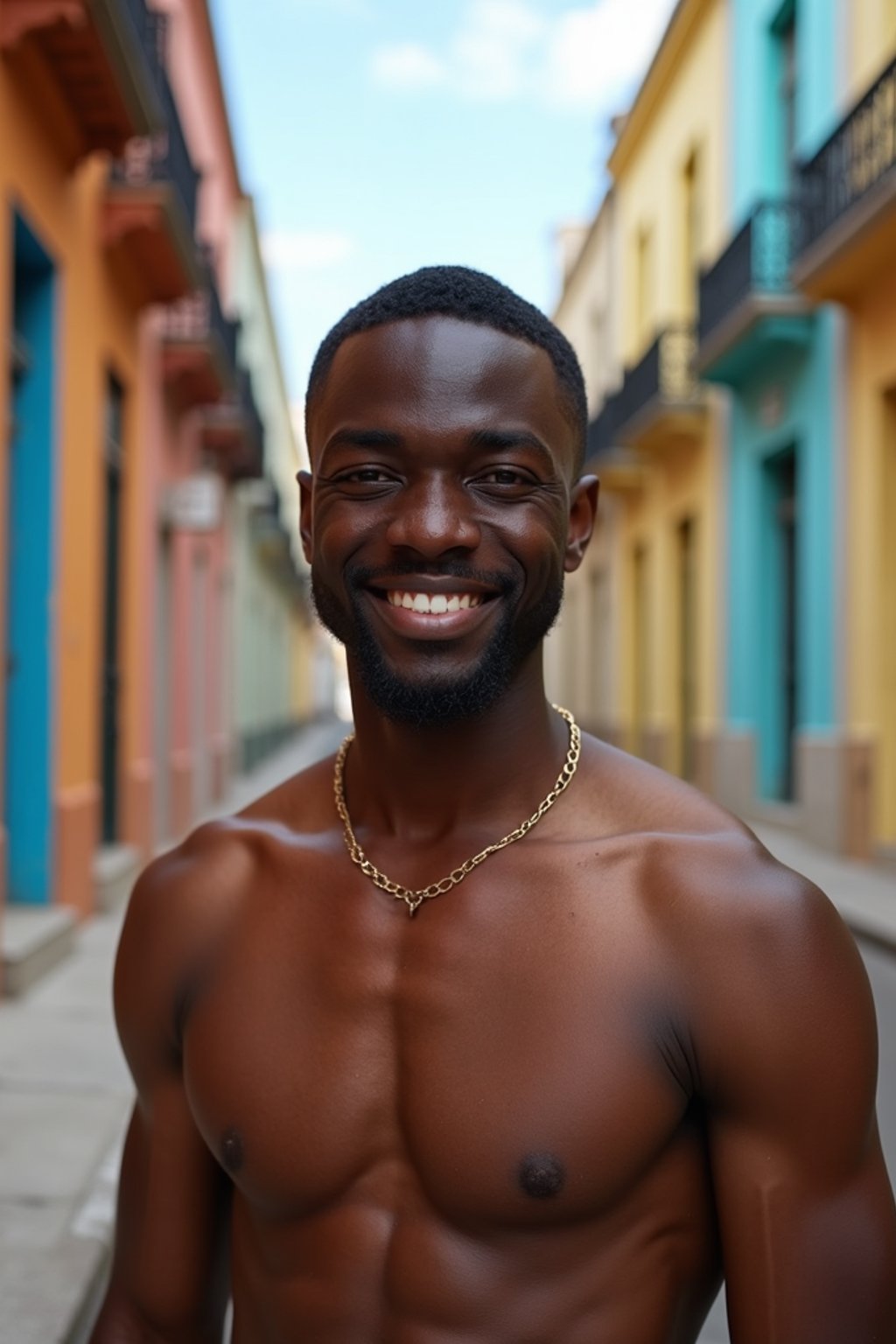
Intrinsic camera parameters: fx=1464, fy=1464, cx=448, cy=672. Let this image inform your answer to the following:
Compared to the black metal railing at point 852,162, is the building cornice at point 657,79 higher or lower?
higher

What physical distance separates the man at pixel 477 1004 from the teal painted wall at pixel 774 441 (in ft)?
34.5

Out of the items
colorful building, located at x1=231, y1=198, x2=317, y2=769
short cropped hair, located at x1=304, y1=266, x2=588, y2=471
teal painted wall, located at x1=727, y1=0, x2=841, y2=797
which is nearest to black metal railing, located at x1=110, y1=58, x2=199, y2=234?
teal painted wall, located at x1=727, y1=0, x2=841, y2=797

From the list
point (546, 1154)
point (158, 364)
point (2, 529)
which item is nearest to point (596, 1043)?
point (546, 1154)

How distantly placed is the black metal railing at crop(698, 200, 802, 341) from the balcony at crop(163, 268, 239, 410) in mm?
4659

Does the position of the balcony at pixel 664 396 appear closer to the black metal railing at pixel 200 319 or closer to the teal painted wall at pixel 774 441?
the teal painted wall at pixel 774 441

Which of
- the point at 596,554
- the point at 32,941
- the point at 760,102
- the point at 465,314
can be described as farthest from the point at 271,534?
the point at 465,314

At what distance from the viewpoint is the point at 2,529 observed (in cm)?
655

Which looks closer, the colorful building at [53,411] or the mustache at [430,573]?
the mustache at [430,573]

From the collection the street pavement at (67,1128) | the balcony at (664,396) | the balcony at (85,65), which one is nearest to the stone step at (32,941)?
the street pavement at (67,1128)

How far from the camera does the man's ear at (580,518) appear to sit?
162cm

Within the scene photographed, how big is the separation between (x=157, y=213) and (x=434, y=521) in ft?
27.2

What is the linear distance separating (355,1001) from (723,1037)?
1.28ft

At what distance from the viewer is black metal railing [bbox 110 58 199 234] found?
9.34 m

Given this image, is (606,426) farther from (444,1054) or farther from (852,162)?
(444,1054)
